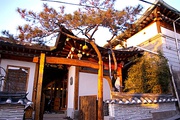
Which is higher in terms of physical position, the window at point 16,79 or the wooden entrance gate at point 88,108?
the window at point 16,79

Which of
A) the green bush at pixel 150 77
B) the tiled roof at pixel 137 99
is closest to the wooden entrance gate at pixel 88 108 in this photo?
the tiled roof at pixel 137 99

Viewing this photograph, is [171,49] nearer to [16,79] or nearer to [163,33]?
[163,33]

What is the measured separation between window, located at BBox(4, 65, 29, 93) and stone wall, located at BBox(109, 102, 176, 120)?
4657 mm

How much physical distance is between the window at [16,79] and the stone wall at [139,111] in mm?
4657

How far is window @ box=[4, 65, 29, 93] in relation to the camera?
7.28 meters

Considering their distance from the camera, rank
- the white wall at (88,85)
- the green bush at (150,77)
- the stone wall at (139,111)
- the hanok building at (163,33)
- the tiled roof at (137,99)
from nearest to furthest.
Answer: the stone wall at (139,111)
the tiled roof at (137,99)
the green bush at (150,77)
the white wall at (88,85)
the hanok building at (163,33)

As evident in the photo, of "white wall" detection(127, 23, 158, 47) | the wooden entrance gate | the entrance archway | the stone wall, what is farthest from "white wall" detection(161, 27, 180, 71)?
the entrance archway

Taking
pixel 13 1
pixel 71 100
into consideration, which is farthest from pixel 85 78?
pixel 13 1

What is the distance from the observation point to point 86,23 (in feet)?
17.1

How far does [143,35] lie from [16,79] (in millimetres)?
8874

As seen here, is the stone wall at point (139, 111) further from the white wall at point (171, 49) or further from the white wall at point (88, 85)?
the white wall at point (171, 49)

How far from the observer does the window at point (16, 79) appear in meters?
7.28

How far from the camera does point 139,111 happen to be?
5879 millimetres

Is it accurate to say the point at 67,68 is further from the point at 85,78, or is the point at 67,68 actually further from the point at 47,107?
the point at 47,107
